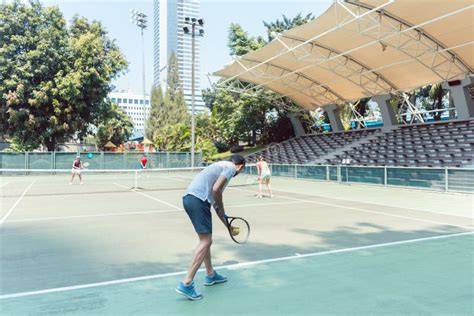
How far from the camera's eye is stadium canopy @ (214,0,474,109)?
19594mm

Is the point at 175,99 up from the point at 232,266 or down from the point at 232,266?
up

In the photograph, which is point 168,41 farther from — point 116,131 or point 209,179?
point 209,179

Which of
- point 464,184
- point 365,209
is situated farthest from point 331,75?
point 365,209

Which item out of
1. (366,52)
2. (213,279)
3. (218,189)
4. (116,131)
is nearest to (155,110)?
(116,131)

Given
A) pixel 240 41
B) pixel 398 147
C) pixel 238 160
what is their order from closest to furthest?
pixel 238 160, pixel 398 147, pixel 240 41

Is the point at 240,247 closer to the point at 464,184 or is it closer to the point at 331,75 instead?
the point at 464,184

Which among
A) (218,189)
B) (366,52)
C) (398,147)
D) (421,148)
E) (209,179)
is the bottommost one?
(218,189)

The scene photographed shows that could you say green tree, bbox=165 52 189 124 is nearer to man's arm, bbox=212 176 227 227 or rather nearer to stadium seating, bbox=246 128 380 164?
stadium seating, bbox=246 128 380 164

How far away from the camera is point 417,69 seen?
26.5 meters

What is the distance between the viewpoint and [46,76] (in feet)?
113

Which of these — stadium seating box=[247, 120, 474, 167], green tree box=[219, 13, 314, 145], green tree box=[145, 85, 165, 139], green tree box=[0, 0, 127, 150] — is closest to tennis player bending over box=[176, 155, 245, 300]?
stadium seating box=[247, 120, 474, 167]

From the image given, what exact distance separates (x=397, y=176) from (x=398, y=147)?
953cm

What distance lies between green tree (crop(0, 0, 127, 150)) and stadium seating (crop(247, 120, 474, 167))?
52.4 ft

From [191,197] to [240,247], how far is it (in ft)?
9.20
